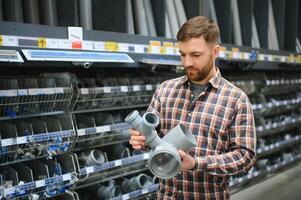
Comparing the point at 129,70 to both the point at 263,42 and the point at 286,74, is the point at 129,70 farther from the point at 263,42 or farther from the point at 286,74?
the point at 286,74

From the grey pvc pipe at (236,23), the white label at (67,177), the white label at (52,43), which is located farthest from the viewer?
the grey pvc pipe at (236,23)

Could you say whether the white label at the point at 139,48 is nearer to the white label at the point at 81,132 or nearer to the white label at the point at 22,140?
the white label at the point at 81,132

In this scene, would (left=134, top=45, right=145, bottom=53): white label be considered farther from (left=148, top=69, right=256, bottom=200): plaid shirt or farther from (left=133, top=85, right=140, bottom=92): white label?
(left=148, top=69, right=256, bottom=200): plaid shirt

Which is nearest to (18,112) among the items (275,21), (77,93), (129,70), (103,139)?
(77,93)

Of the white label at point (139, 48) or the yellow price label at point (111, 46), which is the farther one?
the white label at point (139, 48)

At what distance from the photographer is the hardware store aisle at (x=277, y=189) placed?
3.34m

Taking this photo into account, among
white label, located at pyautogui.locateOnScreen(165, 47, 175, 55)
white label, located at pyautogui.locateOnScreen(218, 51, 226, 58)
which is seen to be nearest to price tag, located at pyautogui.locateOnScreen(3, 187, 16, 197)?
white label, located at pyautogui.locateOnScreen(165, 47, 175, 55)

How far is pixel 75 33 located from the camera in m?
1.83

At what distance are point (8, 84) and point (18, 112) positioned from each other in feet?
0.48

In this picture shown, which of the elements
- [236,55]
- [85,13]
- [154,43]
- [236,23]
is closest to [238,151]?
[154,43]

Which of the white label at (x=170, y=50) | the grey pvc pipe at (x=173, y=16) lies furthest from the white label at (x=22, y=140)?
the grey pvc pipe at (x=173, y=16)

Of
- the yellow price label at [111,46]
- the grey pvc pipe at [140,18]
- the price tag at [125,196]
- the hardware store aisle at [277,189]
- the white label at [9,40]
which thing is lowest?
the hardware store aisle at [277,189]

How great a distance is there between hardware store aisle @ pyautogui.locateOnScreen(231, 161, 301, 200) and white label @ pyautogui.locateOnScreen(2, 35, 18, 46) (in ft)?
7.98

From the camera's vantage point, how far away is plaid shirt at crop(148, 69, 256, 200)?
141 centimetres
